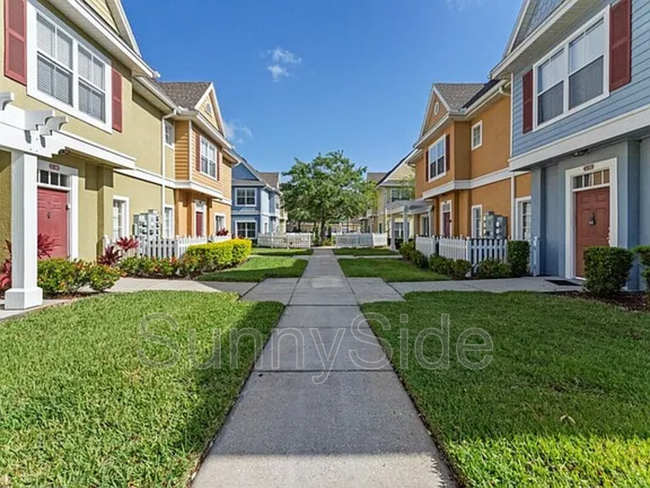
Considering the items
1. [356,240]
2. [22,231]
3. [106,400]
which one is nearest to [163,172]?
[22,231]

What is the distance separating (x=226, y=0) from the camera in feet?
47.9

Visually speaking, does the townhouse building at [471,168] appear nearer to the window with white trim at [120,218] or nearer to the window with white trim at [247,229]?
the window with white trim at [120,218]

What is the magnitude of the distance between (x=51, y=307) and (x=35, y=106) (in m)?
4.11

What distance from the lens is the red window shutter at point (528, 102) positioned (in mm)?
10930

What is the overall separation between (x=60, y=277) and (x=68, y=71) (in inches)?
188

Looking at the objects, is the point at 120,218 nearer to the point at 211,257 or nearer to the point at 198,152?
the point at 211,257

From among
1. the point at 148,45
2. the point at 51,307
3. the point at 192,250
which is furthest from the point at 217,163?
the point at 51,307

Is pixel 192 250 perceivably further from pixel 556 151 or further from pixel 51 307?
pixel 556 151

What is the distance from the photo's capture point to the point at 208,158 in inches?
734

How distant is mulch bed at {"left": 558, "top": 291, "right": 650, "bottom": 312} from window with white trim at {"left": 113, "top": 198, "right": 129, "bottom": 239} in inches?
476

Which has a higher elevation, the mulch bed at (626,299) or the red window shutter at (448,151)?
the red window shutter at (448,151)

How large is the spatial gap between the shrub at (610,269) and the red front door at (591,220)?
1603 mm

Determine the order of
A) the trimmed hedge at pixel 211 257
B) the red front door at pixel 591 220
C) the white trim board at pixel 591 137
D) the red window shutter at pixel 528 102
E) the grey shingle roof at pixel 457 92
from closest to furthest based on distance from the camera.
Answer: the white trim board at pixel 591 137
the red front door at pixel 591 220
the red window shutter at pixel 528 102
the trimmed hedge at pixel 211 257
the grey shingle roof at pixel 457 92

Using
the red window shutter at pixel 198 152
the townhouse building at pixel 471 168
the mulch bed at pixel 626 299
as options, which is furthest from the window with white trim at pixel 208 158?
the mulch bed at pixel 626 299
